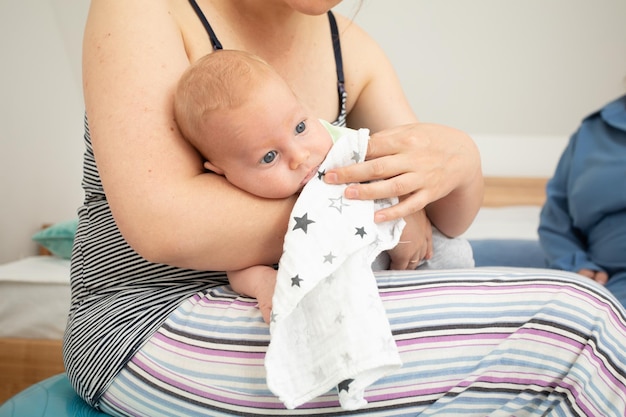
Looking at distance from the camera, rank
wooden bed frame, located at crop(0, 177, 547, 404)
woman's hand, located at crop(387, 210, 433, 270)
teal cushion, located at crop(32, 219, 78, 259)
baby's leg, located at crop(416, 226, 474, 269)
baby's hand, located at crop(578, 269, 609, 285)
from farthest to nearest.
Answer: teal cushion, located at crop(32, 219, 78, 259) → wooden bed frame, located at crop(0, 177, 547, 404) → baby's hand, located at crop(578, 269, 609, 285) → baby's leg, located at crop(416, 226, 474, 269) → woman's hand, located at crop(387, 210, 433, 270)

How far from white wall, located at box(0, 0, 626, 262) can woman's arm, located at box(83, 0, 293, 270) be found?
1.70 meters

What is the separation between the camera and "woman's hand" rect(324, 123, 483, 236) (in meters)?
0.79

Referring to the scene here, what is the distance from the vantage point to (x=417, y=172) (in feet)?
2.72

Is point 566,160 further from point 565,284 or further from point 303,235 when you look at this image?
point 303,235

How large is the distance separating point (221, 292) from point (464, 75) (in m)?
2.17

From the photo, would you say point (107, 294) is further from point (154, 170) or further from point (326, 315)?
point (326, 315)

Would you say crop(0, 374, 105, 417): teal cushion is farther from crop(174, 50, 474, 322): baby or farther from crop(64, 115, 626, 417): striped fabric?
crop(174, 50, 474, 322): baby

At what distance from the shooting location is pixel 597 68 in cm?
265

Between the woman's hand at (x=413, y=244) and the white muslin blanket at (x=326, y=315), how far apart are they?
6.5 inches

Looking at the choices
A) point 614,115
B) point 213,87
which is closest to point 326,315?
point 213,87

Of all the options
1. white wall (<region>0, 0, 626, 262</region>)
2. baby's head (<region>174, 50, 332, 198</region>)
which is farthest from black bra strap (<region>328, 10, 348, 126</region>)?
white wall (<region>0, 0, 626, 262</region>)

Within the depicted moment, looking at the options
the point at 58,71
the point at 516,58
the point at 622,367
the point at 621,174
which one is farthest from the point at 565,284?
the point at 58,71

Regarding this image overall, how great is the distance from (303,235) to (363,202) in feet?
0.35

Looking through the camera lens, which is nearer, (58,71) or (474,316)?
(474,316)
